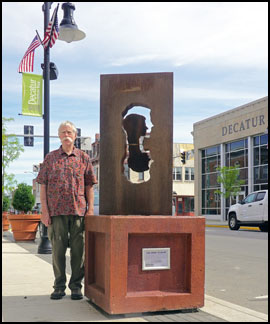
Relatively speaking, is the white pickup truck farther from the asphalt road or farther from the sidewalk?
the sidewalk

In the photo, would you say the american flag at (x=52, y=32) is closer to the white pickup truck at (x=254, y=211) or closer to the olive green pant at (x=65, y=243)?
the olive green pant at (x=65, y=243)

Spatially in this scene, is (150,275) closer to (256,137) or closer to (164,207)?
(164,207)

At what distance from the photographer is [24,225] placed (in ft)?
50.5

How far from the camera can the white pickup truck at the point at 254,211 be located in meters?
21.6

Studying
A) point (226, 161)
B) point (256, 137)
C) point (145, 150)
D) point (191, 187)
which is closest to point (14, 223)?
point (145, 150)

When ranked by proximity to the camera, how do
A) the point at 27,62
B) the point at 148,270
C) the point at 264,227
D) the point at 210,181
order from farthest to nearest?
the point at 210,181 → the point at 264,227 → the point at 27,62 → the point at 148,270

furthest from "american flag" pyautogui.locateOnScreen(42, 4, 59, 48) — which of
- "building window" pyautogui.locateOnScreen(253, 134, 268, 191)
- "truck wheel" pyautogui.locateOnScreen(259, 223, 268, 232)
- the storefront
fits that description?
"building window" pyautogui.locateOnScreen(253, 134, 268, 191)

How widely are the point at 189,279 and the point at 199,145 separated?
41.3 metres

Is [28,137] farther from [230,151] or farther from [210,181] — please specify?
[210,181]

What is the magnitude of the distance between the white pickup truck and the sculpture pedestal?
56.4ft

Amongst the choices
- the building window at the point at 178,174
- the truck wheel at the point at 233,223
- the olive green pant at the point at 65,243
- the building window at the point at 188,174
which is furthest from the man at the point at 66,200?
the building window at the point at 188,174

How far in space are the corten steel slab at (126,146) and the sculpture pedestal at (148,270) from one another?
0.40 m

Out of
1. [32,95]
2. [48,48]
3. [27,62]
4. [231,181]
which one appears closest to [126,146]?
[48,48]

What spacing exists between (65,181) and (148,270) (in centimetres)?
133
